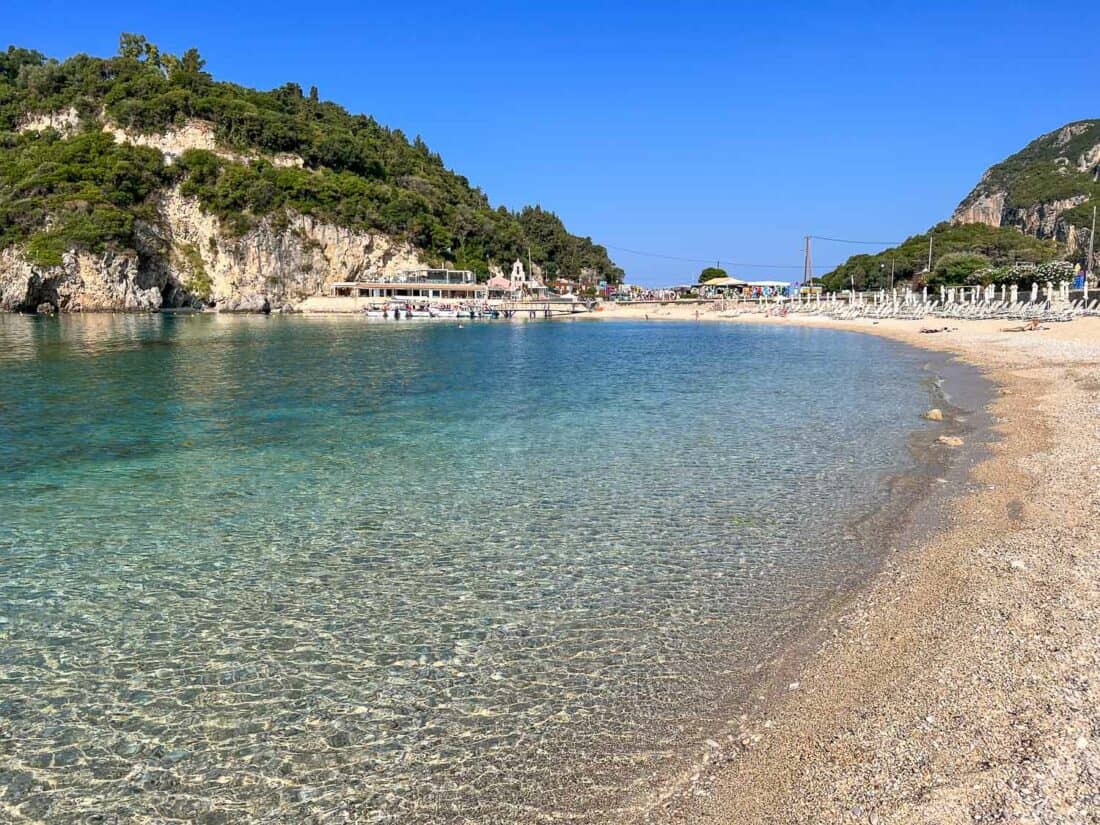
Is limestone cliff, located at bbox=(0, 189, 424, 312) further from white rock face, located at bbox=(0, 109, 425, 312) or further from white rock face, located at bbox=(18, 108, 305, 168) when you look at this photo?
white rock face, located at bbox=(18, 108, 305, 168)

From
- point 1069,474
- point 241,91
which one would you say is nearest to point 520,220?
point 241,91

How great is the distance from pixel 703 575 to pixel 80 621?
6234 millimetres

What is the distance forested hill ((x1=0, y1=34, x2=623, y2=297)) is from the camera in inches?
3725

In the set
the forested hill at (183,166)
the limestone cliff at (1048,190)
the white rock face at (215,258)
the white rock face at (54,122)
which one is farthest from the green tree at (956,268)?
the white rock face at (54,122)

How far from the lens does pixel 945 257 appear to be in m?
82.5

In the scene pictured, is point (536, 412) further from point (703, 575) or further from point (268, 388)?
point (703, 575)

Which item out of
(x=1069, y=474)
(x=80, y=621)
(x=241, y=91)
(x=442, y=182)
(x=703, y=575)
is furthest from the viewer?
(x=442, y=182)

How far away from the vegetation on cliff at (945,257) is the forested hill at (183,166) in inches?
2436

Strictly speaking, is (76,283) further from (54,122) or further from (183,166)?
(54,122)

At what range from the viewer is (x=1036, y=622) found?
5.91 m

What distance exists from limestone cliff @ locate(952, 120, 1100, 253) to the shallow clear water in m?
130

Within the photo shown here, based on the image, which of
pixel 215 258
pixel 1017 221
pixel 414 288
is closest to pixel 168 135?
pixel 215 258

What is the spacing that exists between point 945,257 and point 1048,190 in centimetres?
8327

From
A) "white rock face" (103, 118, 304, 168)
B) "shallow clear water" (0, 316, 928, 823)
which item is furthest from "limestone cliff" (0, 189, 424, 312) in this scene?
"shallow clear water" (0, 316, 928, 823)
